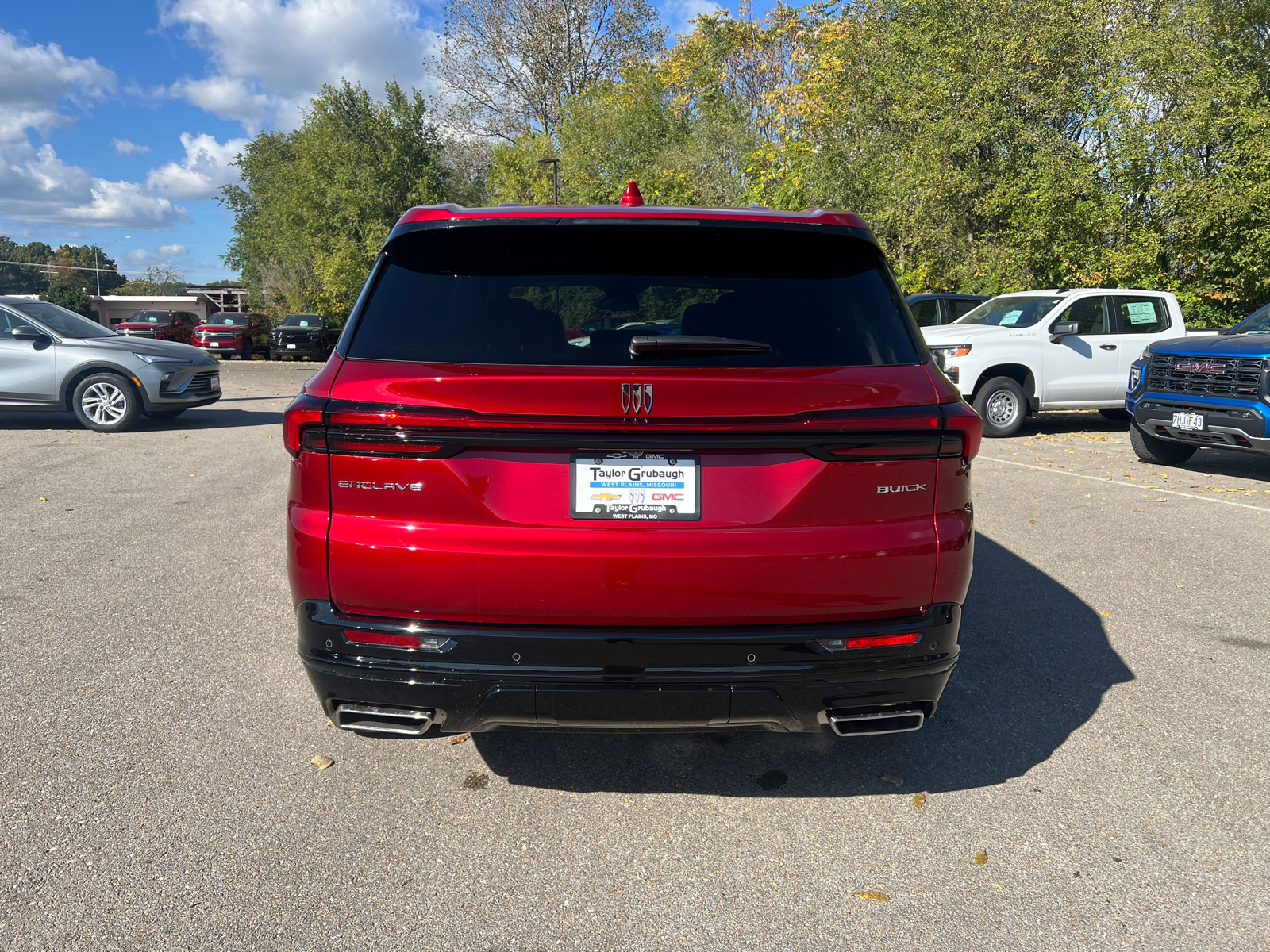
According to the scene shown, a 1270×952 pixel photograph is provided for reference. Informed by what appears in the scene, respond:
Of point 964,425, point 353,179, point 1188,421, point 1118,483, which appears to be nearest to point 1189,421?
point 1188,421

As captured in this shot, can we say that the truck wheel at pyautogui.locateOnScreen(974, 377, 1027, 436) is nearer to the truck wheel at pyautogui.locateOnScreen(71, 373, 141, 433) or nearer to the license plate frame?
the license plate frame

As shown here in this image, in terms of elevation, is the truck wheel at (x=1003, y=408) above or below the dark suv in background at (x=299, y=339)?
below

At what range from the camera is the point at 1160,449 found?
10.1 meters

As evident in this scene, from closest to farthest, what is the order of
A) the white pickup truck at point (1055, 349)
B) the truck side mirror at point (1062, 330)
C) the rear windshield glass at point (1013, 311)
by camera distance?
the truck side mirror at point (1062, 330), the white pickup truck at point (1055, 349), the rear windshield glass at point (1013, 311)

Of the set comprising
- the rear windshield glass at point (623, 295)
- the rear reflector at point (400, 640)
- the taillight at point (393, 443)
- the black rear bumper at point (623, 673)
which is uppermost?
the rear windshield glass at point (623, 295)

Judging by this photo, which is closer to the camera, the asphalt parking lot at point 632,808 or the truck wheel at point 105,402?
the asphalt parking lot at point 632,808

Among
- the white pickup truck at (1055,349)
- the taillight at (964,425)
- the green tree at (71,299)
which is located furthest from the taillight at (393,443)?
the green tree at (71,299)

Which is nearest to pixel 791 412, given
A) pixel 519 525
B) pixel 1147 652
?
pixel 519 525

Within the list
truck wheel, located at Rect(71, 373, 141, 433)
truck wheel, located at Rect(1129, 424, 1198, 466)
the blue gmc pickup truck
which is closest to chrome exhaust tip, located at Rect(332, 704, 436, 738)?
the blue gmc pickup truck

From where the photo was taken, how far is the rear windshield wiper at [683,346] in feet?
8.23

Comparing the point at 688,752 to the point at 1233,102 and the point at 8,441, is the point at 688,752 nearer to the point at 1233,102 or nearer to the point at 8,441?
the point at 8,441

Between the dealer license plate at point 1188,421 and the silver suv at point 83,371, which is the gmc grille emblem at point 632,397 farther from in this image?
the silver suv at point 83,371

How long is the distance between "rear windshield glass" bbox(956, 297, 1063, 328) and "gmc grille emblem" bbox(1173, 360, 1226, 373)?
11.0ft

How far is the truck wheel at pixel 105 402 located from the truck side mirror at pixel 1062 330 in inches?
474
